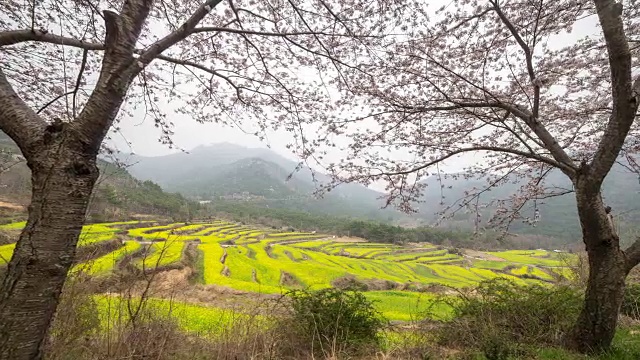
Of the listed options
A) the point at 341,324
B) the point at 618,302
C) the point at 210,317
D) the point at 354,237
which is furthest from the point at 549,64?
the point at 354,237

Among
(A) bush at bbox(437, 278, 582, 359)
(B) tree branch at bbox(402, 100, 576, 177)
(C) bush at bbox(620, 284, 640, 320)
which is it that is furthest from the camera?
(C) bush at bbox(620, 284, 640, 320)

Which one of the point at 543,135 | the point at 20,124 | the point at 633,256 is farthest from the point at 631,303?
the point at 20,124

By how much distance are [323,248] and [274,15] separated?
50.3m

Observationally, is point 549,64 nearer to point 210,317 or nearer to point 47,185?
point 47,185

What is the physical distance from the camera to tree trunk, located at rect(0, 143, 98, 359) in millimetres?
1832

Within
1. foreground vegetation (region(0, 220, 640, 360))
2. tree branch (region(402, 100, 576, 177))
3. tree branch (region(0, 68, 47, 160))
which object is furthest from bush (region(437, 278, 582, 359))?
tree branch (region(0, 68, 47, 160))

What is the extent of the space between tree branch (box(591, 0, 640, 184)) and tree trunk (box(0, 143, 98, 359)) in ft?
16.2

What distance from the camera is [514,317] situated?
18.3 feet

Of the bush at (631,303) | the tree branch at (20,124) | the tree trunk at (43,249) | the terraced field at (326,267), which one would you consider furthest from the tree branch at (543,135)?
the terraced field at (326,267)

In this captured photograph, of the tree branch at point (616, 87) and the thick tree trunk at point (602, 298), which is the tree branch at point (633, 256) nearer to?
the thick tree trunk at point (602, 298)

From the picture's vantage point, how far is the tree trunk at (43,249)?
1.83 metres

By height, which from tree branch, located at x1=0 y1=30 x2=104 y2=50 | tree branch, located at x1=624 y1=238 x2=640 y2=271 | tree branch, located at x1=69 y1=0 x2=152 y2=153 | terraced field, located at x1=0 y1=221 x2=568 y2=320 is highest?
tree branch, located at x1=0 y1=30 x2=104 y2=50

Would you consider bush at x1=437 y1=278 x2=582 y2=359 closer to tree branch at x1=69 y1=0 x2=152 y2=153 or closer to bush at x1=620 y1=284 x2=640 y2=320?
bush at x1=620 y1=284 x2=640 y2=320

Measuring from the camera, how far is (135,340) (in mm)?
2723
